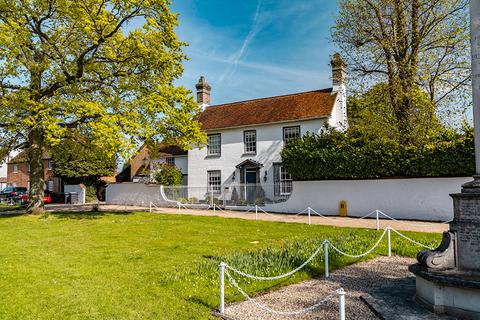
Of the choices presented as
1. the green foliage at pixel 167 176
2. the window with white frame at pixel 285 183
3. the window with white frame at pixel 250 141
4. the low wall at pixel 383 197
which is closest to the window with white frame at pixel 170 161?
the green foliage at pixel 167 176

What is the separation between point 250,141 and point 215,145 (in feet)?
12.2

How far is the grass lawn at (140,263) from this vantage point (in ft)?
21.7

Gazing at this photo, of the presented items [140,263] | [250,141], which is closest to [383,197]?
[250,141]

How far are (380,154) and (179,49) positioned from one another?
44.9ft

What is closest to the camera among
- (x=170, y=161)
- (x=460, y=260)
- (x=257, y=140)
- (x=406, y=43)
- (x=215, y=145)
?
(x=460, y=260)

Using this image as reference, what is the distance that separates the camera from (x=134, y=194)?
33.2 m

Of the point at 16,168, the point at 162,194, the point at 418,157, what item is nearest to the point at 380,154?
the point at 418,157

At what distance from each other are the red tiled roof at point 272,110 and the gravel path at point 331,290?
20135mm

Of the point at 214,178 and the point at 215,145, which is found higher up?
the point at 215,145

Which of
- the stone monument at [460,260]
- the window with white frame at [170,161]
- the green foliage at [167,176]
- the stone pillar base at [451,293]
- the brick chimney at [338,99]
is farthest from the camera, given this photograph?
the window with white frame at [170,161]

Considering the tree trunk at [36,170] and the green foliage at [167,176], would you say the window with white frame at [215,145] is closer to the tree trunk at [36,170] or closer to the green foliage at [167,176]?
the green foliage at [167,176]

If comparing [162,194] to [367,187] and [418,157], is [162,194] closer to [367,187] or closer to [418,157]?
[367,187]

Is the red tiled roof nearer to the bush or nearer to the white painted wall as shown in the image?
the bush

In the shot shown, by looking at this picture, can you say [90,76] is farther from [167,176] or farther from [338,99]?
[338,99]
